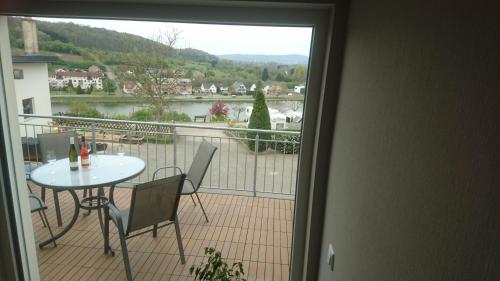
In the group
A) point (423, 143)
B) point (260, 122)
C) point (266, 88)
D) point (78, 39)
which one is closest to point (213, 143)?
point (260, 122)

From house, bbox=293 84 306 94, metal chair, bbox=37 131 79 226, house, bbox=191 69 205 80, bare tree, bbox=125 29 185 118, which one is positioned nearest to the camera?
house, bbox=293 84 306 94

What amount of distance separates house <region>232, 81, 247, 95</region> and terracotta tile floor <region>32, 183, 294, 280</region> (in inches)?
58.7

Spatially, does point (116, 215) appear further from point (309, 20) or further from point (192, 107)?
point (309, 20)

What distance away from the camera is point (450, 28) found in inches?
23.5

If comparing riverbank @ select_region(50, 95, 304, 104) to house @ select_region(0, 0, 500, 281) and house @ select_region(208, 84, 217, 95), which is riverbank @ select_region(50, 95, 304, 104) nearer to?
house @ select_region(208, 84, 217, 95)

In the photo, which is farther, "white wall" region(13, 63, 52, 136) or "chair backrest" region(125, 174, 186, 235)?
"white wall" region(13, 63, 52, 136)

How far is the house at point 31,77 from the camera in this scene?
187 cm

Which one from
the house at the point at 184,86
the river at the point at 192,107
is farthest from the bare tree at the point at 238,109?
the house at the point at 184,86

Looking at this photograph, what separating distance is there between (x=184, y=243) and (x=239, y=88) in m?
1.69

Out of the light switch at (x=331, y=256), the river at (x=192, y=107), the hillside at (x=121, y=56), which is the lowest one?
the light switch at (x=331, y=256)

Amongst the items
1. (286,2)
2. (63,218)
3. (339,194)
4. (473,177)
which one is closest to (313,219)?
(339,194)

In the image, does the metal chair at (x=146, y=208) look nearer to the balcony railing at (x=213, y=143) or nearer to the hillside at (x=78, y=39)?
the hillside at (x=78, y=39)

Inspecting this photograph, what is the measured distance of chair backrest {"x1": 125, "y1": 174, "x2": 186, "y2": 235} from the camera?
2.32m

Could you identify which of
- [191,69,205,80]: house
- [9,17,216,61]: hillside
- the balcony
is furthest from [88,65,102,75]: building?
the balcony
